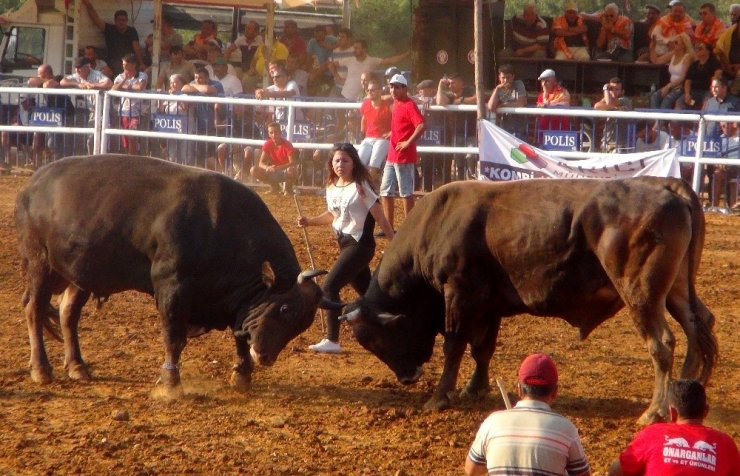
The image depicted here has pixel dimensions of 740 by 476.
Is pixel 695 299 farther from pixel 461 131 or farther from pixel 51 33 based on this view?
pixel 51 33

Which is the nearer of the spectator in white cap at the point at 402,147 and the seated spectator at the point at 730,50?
the spectator in white cap at the point at 402,147

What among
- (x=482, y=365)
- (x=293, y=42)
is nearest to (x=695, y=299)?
(x=482, y=365)

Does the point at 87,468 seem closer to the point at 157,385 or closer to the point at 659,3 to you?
the point at 157,385

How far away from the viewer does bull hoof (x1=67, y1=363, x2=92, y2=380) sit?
25.6 feet

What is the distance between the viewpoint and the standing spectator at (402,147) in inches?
548

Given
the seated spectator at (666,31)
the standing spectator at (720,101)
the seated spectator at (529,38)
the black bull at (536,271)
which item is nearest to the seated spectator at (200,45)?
the seated spectator at (529,38)

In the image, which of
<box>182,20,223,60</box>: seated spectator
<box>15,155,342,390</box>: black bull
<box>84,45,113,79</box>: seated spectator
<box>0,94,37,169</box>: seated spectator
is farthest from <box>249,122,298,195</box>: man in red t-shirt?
<box>15,155,342,390</box>: black bull

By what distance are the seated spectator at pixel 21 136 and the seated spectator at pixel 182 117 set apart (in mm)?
2587

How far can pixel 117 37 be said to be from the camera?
21.8 m

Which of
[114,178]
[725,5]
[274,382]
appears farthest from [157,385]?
[725,5]

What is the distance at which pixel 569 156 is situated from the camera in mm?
14930

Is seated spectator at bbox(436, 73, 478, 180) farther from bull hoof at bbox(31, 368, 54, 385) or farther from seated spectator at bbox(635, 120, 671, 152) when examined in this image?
bull hoof at bbox(31, 368, 54, 385)

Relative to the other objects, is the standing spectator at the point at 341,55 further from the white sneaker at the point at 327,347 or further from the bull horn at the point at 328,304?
the bull horn at the point at 328,304

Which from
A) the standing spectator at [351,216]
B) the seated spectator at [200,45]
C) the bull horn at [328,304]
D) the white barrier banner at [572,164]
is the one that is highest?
the seated spectator at [200,45]
